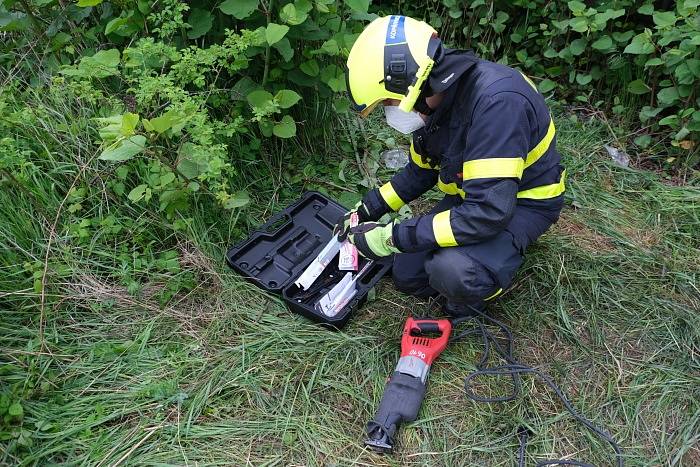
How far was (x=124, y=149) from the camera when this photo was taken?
229 cm

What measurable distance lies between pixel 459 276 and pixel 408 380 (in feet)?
1.62

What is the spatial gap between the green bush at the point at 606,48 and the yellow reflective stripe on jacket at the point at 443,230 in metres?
1.72

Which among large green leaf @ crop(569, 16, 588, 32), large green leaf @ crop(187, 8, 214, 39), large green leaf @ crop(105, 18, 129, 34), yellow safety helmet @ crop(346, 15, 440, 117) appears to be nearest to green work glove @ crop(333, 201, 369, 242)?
yellow safety helmet @ crop(346, 15, 440, 117)

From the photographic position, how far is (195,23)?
274 centimetres

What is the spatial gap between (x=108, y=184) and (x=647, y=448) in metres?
2.74

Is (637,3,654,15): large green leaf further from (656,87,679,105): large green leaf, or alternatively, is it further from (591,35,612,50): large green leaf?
(656,87,679,105): large green leaf

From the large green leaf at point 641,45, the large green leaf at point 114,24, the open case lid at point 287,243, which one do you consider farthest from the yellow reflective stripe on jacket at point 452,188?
the large green leaf at point 114,24

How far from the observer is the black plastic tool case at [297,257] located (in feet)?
8.68

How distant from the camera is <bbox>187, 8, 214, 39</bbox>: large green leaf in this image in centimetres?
271

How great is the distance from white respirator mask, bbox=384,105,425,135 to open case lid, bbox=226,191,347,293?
0.85m

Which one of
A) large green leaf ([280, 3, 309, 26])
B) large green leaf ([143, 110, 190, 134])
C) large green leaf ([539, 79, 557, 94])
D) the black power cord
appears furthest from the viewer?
large green leaf ([539, 79, 557, 94])

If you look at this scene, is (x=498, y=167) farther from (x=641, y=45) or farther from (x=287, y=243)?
(x=641, y=45)

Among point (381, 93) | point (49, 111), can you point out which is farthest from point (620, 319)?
point (49, 111)

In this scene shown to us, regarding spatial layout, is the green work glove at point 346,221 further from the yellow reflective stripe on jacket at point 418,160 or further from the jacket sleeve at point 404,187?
the yellow reflective stripe on jacket at point 418,160
